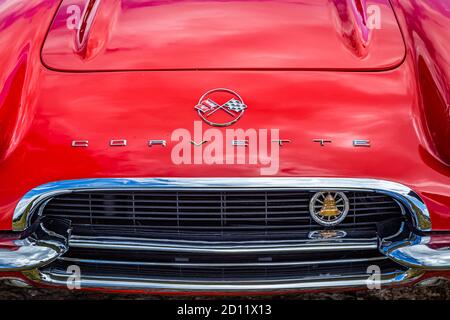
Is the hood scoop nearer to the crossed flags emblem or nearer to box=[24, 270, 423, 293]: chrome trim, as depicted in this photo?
the crossed flags emblem

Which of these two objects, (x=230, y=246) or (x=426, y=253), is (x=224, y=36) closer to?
(x=230, y=246)

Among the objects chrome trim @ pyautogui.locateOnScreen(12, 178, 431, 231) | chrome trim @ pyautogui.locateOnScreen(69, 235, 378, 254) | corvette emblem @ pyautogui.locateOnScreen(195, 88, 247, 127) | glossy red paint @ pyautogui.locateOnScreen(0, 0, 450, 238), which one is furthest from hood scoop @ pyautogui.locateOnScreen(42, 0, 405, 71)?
chrome trim @ pyautogui.locateOnScreen(69, 235, 378, 254)

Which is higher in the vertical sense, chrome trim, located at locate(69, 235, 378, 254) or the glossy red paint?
the glossy red paint

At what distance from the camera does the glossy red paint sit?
7.29 ft

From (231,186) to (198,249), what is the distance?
25 cm

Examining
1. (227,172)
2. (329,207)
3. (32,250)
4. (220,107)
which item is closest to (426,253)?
(329,207)

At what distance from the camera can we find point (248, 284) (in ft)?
7.50

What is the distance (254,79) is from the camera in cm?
239

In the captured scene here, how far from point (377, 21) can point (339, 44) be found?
0.24 metres

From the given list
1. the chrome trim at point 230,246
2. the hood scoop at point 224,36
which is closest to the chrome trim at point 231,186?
the chrome trim at point 230,246

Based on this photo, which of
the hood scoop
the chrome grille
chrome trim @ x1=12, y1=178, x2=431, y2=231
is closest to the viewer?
chrome trim @ x1=12, y1=178, x2=431, y2=231

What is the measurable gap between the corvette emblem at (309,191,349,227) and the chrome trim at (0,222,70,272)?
80 centimetres
